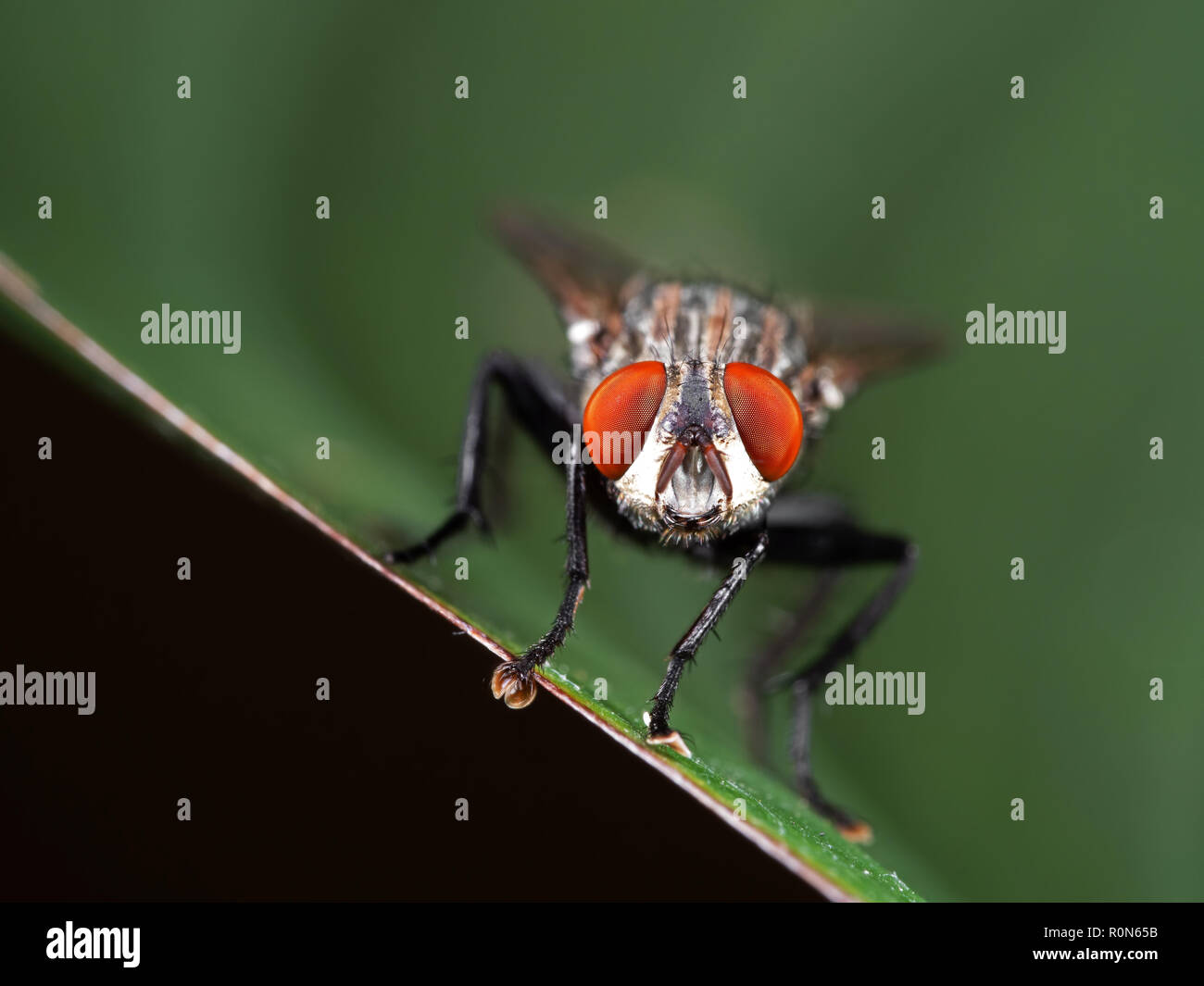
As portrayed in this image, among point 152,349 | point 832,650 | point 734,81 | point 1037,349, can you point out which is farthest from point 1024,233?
point 152,349

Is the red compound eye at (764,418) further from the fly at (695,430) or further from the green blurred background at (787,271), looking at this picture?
the green blurred background at (787,271)

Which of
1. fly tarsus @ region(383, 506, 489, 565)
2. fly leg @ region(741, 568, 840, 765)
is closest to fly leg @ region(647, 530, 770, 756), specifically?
fly tarsus @ region(383, 506, 489, 565)

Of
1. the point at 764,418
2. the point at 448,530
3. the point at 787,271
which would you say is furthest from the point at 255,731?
the point at 787,271

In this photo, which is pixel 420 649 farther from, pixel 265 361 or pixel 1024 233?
pixel 1024 233

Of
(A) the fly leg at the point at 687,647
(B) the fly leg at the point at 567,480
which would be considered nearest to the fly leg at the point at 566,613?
(B) the fly leg at the point at 567,480

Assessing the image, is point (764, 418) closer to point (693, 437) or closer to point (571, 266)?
point (693, 437)

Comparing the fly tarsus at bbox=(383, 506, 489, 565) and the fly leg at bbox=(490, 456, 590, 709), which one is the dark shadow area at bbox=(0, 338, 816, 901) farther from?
the fly tarsus at bbox=(383, 506, 489, 565)
